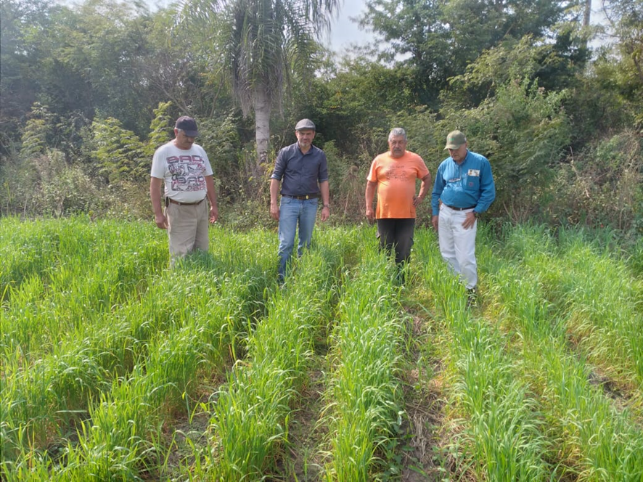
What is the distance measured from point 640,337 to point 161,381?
3.26 m

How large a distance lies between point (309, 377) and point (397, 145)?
2599 millimetres

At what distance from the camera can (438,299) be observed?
3.85m

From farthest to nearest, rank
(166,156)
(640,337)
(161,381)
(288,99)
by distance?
(288,99) < (166,156) < (640,337) < (161,381)

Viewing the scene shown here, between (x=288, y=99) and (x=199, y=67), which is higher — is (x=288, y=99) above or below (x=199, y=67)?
below

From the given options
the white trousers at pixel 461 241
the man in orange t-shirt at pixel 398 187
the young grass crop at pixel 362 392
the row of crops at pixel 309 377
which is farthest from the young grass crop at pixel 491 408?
the man in orange t-shirt at pixel 398 187

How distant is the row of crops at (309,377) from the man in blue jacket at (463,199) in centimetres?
29

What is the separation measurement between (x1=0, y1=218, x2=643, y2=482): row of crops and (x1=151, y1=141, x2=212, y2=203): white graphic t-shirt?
27.7 inches

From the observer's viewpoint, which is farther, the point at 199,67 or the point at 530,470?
the point at 199,67

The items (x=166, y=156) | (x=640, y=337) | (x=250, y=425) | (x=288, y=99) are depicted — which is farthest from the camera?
(x=288, y=99)

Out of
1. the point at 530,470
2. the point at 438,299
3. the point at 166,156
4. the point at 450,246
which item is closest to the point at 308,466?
the point at 530,470

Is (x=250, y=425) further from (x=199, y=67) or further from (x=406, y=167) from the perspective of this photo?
(x=199, y=67)

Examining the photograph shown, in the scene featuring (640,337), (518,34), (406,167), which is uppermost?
(518,34)

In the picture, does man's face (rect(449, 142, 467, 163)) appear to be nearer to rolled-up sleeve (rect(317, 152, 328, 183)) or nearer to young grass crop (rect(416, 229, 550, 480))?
rolled-up sleeve (rect(317, 152, 328, 183))

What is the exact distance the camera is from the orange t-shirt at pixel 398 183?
4.39 metres
